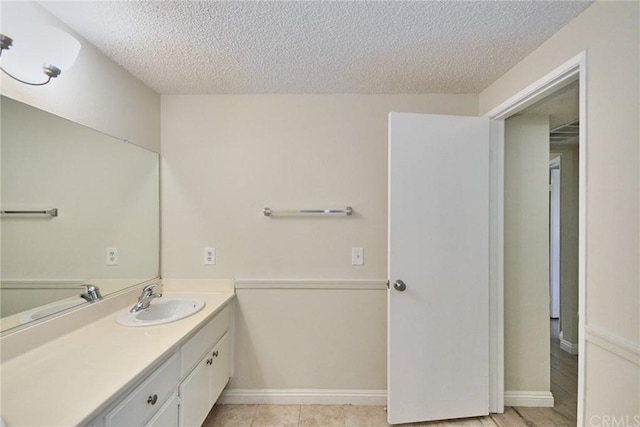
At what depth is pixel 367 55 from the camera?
4.93ft

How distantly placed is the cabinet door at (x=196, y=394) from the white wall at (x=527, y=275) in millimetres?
2017

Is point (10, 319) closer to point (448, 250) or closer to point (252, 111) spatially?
point (252, 111)

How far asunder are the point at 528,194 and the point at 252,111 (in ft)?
6.86

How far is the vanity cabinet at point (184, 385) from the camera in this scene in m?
0.96

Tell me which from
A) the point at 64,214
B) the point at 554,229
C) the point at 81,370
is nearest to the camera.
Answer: the point at 81,370

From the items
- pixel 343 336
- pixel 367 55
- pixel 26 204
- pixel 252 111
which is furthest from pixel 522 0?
pixel 26 204

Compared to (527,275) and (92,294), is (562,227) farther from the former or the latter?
(92,294)

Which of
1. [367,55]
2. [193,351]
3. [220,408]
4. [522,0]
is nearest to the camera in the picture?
[522,0]

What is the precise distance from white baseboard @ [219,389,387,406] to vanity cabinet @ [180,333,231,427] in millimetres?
199

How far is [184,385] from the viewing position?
4.28 ft

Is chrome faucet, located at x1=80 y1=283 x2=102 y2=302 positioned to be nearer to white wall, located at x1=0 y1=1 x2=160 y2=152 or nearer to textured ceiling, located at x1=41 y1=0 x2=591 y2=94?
white wall, located at x1=0 y1=1 x2=160 y2=152

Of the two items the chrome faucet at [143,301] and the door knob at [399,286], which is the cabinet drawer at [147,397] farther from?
the door knob at [399,286]

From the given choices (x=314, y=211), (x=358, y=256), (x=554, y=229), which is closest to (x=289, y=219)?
(x=314, y=211)

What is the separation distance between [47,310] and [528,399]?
2.95m
